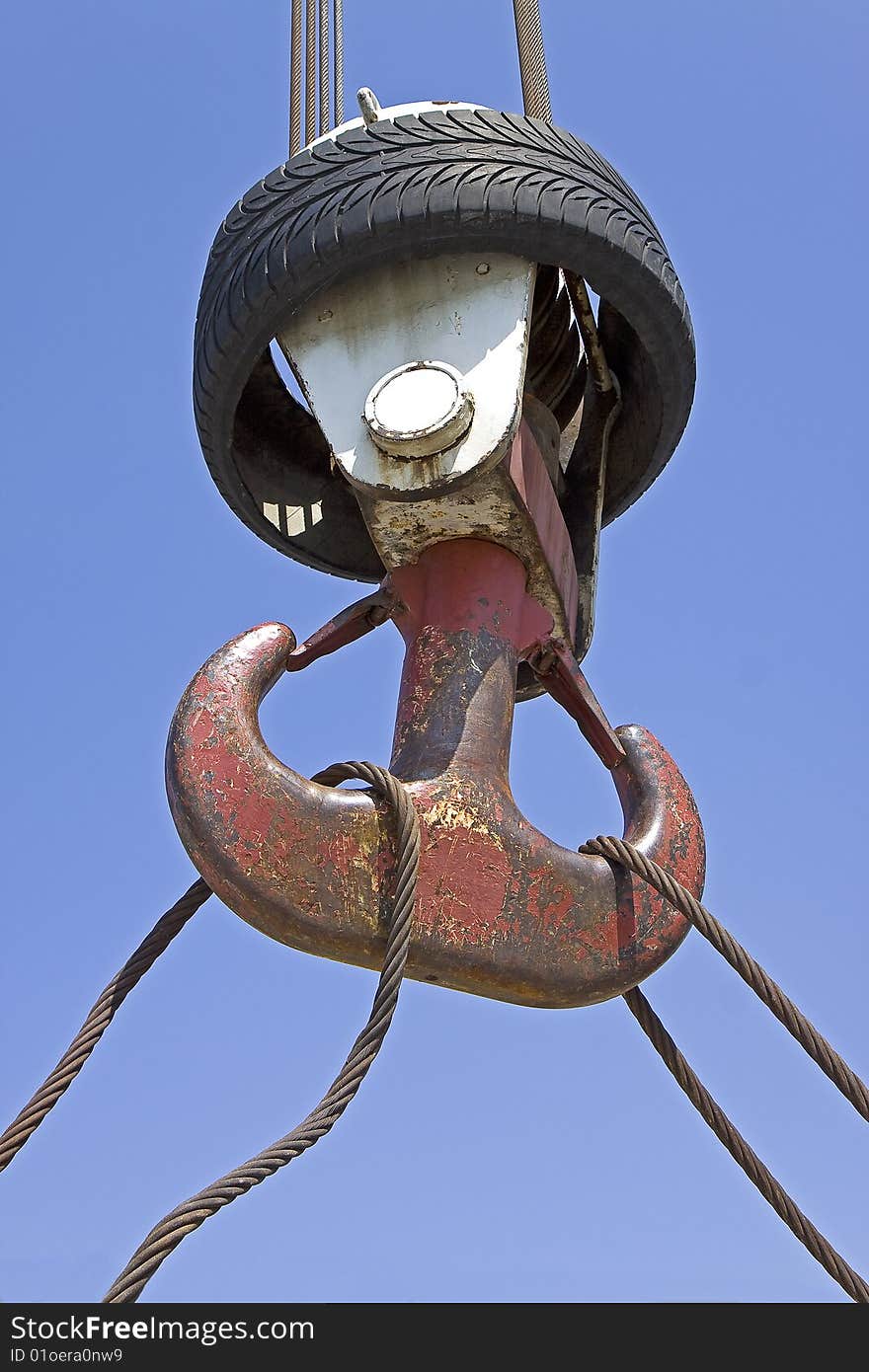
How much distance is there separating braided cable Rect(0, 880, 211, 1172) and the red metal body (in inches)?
10.0

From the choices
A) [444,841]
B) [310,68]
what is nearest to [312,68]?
[310,68]

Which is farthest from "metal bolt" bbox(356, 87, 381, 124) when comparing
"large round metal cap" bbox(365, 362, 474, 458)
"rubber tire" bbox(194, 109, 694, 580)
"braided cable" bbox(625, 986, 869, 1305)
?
"braided cable" bbox(625, 986, 869, 1305)

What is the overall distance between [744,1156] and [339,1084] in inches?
40.8

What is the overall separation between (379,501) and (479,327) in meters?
0.48

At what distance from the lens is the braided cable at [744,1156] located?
360cm

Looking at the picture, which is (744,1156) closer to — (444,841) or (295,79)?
(444,841)

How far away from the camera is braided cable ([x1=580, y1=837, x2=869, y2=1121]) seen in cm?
356

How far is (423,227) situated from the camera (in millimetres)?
3918

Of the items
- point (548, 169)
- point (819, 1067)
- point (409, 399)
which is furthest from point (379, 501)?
point (819, 1067)

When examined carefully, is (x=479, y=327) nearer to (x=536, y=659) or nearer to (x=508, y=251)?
(x=508, y=251)

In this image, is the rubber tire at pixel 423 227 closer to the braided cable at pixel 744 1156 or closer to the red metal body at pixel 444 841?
the red metal body at pixel 444 841

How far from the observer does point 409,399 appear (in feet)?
13.0

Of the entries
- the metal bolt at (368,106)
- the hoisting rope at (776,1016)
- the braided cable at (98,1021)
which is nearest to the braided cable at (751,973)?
the hoisting rope at (776,1016)
